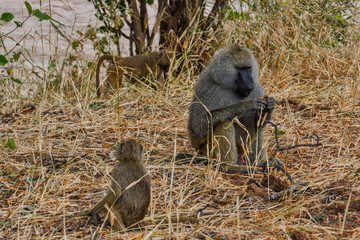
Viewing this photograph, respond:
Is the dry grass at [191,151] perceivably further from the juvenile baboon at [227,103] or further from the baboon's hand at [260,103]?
the baboon's hand at [260,103]

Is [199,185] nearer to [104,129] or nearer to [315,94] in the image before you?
[104,129]

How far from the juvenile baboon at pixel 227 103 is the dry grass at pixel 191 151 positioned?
0.25 metres

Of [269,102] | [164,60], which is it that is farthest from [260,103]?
[164,60]

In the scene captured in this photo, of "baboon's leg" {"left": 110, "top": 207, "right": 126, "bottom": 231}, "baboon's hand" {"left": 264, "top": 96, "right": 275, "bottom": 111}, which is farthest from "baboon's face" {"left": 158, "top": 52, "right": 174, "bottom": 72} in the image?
"baboon's leg" {"left": 110, "top": 207, "right": 126, "bottom": 231}

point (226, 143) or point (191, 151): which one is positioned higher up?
point (226, 143)

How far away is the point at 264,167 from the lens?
424cm

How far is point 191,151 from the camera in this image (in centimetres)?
478

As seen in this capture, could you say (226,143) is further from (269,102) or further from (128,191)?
(128,191)

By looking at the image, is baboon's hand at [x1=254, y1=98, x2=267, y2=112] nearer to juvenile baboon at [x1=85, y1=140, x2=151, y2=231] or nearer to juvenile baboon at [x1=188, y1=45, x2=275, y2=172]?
juvenile baboon at [x1=188, y1=45, x2=275, y2=172]

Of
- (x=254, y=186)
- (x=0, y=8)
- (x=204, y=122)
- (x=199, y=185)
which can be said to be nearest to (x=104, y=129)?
(x=204, y=122)

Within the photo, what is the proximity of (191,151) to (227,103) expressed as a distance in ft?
2.07

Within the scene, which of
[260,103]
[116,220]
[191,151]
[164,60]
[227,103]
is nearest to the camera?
[116,220]

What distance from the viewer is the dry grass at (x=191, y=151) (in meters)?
3.15

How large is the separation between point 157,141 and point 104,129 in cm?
51
